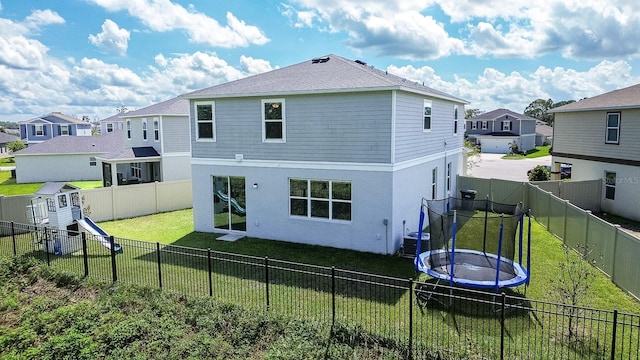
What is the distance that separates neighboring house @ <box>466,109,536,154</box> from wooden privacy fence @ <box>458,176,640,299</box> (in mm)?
42436

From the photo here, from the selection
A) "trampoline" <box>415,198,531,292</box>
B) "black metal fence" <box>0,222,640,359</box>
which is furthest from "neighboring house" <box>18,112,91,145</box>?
"trampoline" <box>415,198,531,292</box>

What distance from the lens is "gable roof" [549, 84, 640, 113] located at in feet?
63.6

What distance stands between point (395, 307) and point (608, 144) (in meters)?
17.3

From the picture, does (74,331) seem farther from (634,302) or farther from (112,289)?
(634,302)

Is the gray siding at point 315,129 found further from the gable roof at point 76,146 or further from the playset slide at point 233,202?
the gable roof at point 76,146

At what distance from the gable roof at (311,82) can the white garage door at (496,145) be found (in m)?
48.5

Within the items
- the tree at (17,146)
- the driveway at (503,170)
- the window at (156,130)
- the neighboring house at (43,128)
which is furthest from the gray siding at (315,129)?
the tree at (17,146)

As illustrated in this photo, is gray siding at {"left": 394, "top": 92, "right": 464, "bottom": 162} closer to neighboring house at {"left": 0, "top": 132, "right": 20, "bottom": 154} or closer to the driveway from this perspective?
the driveway

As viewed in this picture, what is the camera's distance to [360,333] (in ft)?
25.8

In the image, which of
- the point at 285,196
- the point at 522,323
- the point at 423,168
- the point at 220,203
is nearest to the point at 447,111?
the point at 423,168

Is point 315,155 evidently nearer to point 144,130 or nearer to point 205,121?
point 205,121

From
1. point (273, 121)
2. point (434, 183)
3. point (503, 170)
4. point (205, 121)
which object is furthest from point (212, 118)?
point (503, 170)

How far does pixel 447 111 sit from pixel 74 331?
Answer: 1646 cm

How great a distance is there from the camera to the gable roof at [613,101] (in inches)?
763
